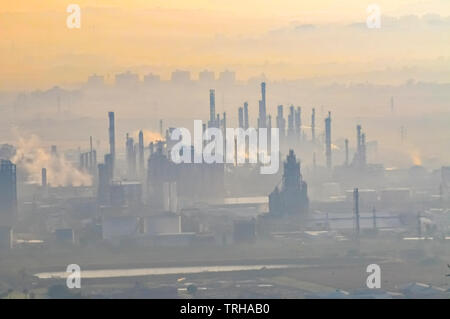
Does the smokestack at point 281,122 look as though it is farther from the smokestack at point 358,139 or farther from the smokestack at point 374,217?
the smokestack at point 374,217

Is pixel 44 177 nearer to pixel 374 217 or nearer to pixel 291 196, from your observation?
pixel 291 196

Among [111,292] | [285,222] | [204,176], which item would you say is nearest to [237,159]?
[204,176]

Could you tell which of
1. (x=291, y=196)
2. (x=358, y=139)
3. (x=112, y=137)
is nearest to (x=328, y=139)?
(x=358, y=139)

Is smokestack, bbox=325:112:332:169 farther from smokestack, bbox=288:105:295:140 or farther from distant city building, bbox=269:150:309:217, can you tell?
distant city building, bbox=269:150:309:217

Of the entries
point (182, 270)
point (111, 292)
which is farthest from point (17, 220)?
point (111, 292)

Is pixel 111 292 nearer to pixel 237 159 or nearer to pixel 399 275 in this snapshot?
pixel 399 275

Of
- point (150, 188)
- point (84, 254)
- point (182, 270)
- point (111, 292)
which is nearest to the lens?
point (111, 292)

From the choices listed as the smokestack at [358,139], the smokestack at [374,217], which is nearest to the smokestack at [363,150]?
the smokestack at [358,139]
